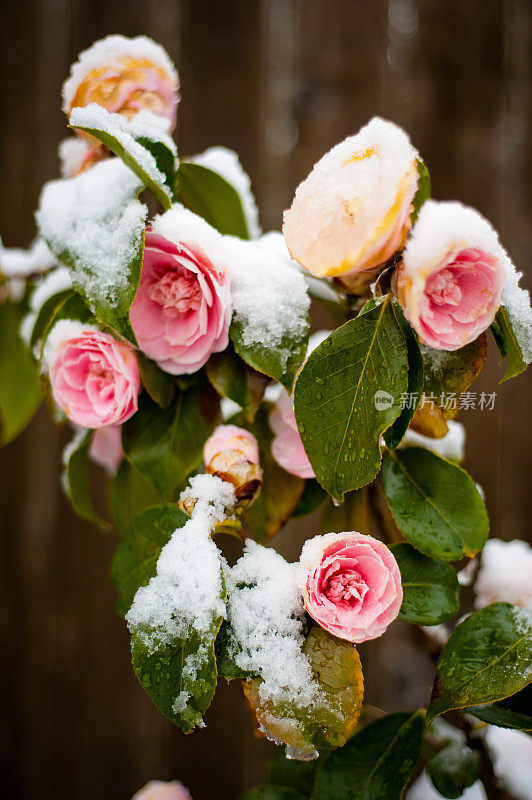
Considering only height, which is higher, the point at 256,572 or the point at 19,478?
the point at 256,572

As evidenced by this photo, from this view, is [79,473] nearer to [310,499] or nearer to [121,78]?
[310,499]

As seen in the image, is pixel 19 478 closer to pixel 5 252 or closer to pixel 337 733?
pixel 5 252

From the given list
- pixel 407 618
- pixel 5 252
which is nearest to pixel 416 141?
pixel 5 252

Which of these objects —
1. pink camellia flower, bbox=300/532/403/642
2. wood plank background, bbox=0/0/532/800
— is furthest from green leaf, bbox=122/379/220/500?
wood plank background, bbox=0/0/532/800

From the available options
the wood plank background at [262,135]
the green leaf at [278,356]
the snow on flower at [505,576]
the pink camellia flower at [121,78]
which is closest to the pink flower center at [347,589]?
the green leaf at [278,356]

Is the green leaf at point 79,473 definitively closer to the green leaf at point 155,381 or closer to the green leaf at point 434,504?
the green leaf at point 155,381

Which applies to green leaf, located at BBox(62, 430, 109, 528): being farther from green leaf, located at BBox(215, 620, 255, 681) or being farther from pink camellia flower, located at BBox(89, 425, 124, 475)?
green leaf, located at BBox(215, 620, 255, 681)

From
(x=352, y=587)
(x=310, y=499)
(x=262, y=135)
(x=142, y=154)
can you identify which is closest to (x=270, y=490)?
(x=310, y=499)

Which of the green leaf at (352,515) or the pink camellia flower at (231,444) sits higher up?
the pink camellia flower at (231,444)
